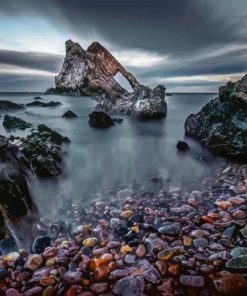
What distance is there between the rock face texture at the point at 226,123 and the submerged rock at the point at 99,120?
2.48 metres

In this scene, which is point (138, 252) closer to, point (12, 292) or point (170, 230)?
point (170, 230)

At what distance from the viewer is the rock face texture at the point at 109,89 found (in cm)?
1024

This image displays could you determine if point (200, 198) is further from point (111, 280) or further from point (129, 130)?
point (129, 130)

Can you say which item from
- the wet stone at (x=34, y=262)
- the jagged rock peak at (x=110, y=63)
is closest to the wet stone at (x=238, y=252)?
the wet stone at (x=34, y=262)

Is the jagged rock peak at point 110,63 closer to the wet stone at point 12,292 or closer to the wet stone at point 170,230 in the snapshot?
the wet stone at point 170,230

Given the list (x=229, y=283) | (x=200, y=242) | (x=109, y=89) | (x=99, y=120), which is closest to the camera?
(x=229, y=283)

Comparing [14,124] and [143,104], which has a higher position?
[143,104]

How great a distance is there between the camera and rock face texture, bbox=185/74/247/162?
4497 mm

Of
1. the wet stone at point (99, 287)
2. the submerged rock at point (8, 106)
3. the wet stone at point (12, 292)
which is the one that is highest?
the submerged rock at point (8, 106)

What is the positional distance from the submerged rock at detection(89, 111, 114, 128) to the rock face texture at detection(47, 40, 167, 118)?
1.75 metres

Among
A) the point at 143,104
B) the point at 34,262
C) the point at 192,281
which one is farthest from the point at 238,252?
the point at 143,104

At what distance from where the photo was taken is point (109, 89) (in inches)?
499

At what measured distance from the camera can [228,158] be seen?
14.4ft

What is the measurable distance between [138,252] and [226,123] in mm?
3820
